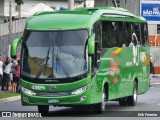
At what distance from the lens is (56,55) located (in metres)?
19.6

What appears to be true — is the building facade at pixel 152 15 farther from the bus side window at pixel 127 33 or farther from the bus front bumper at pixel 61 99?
the bus front bumper at pixel 61 99

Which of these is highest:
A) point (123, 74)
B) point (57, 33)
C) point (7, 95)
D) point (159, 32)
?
point (57, 33)

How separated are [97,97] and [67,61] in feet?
5.28

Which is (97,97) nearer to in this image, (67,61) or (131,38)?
(67,61)

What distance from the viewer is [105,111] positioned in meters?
22.2

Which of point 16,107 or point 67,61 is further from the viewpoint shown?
point 16,107

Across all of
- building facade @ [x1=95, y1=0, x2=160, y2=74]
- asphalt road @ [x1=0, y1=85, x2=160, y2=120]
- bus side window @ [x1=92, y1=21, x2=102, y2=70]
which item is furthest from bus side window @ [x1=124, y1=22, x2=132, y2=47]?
building facade @ [x1=95, y1=0, x2=160, y2=74]

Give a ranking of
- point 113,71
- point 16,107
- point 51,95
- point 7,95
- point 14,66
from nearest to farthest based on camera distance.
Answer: point 51,95 < point 113,71 < point 16,107 < point 7,95 < point 14,66

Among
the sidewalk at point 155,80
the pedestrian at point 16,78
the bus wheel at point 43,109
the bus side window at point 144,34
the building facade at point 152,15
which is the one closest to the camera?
the bus wheel at point 43,109

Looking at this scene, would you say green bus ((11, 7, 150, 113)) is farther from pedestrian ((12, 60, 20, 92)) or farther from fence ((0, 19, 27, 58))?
fence ((0, 19, 27, 58))

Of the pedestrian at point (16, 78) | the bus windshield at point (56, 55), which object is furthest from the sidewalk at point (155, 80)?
the bus windshield at point (56, 55)

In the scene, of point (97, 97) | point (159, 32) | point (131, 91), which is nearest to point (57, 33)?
point (97, 97)

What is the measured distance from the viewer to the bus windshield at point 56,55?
767 inches

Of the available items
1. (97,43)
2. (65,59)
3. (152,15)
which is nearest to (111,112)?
(97,43)
